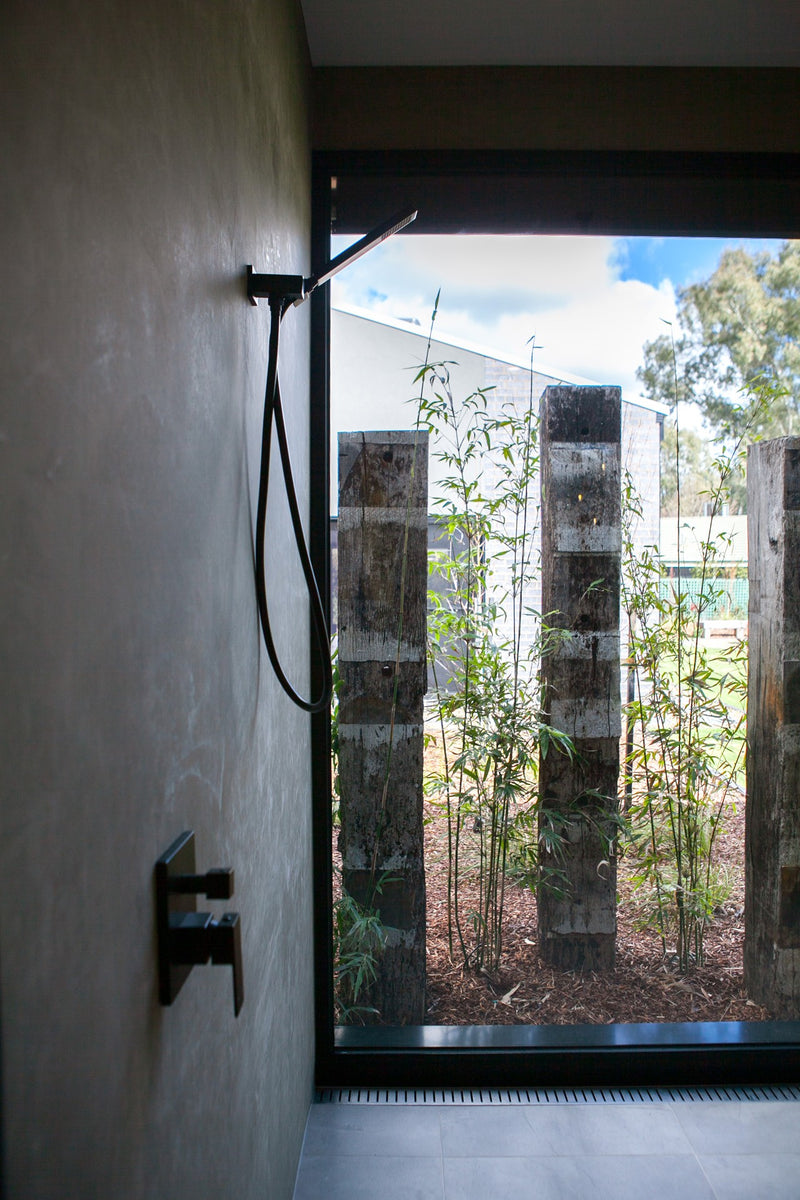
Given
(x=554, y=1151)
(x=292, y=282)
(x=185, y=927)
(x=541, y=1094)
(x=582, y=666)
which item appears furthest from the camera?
(x=582, y=666)

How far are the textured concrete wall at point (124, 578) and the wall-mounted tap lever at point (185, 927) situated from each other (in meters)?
0.02

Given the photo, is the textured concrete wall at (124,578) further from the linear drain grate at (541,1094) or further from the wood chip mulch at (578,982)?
the wood chip mulch at (578,982)

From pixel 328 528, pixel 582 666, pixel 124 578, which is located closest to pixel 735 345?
pixel 582 666

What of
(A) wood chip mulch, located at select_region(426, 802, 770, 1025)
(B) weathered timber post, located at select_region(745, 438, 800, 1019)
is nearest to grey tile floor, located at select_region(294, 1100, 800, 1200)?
(A) wood chip mulch, located at select_region(426, 802, 770, 1025)

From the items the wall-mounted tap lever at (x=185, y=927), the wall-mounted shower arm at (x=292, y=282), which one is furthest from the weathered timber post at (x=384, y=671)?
the wall-mounted tap lever at (x=185, y=927)

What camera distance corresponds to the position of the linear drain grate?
193 centimetres

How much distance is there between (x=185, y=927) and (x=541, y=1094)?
1615 mm

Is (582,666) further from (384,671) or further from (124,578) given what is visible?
(124,578)

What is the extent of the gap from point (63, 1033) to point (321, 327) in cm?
177

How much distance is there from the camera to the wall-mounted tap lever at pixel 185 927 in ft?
2.46

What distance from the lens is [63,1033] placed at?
1.76 ft

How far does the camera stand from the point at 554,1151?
174cm

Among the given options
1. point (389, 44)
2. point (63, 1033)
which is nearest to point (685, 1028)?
point (63, 1033)

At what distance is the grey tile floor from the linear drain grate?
22 mm
